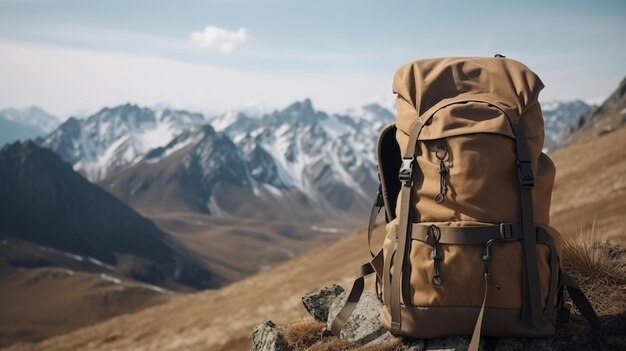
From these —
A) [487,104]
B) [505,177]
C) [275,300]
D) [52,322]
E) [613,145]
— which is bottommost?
[52,322]

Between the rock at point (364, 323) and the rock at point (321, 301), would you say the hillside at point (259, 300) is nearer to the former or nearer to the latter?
the rock at point (321, 301)

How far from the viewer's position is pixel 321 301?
7.77 metres

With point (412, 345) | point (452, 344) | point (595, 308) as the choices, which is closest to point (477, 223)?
point (452, 344)

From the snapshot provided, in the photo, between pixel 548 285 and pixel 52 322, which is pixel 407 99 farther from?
pixel 52 322

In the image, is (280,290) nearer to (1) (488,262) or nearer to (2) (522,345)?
(2) (522,345)

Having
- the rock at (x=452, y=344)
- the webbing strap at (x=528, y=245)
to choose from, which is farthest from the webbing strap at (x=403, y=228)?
the webbing strap at (x=528, y=245)

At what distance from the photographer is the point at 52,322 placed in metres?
143

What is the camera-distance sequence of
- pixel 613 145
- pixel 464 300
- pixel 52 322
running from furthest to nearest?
pixel 52 322 → pixel 613 145 → pixel 464 300

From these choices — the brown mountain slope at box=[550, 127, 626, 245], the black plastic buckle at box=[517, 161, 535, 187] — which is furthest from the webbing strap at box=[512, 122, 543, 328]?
the brown mountain slope at box=[550, 127, 626, 245]

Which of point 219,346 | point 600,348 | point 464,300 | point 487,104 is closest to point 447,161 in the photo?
Result: point 487,104

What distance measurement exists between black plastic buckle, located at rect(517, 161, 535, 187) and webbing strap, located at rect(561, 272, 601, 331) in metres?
1.16

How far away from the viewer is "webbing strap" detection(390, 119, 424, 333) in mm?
5426

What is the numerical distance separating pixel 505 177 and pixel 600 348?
2074 millimetres

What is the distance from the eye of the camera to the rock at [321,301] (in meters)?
7.61
